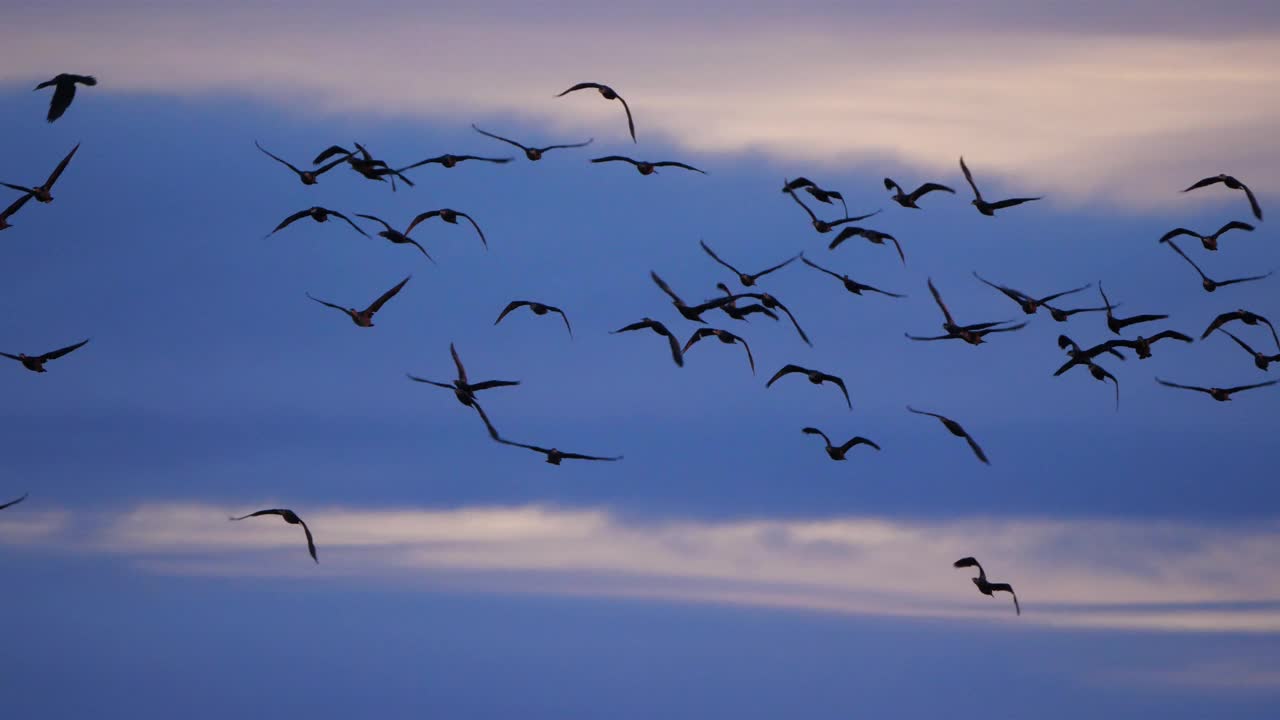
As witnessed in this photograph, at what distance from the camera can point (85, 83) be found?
58.7 metres

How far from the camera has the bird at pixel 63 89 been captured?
58656 mm

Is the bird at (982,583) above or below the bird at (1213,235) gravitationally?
below

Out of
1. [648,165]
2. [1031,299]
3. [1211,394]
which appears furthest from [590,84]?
[1211,394]

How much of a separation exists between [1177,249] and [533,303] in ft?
76.9

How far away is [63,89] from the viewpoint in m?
59.8

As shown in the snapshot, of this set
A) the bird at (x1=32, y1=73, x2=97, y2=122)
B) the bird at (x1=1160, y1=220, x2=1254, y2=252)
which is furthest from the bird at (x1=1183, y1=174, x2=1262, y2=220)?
the bird at (x1=32, y1=73, x2=97, y2=122)

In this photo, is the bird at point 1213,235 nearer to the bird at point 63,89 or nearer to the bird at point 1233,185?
the bird at point 1233,185

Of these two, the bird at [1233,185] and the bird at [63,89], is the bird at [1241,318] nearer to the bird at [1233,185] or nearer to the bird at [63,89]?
the bird at [1233,185]

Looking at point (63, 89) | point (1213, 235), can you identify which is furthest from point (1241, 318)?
point (63, 89)

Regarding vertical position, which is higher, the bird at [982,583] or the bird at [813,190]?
the bird at [813,190]

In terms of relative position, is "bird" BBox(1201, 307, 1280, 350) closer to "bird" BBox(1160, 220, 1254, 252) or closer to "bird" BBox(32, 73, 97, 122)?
"bird" BBox(1160, 220, 1254, 252)

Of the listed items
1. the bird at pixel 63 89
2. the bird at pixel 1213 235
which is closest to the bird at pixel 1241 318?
the bird at pixel 1213 235

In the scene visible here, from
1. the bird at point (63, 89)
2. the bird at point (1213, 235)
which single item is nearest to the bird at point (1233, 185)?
the bird at point (1213, 235)

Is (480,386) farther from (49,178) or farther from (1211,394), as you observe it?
(1211,394)
